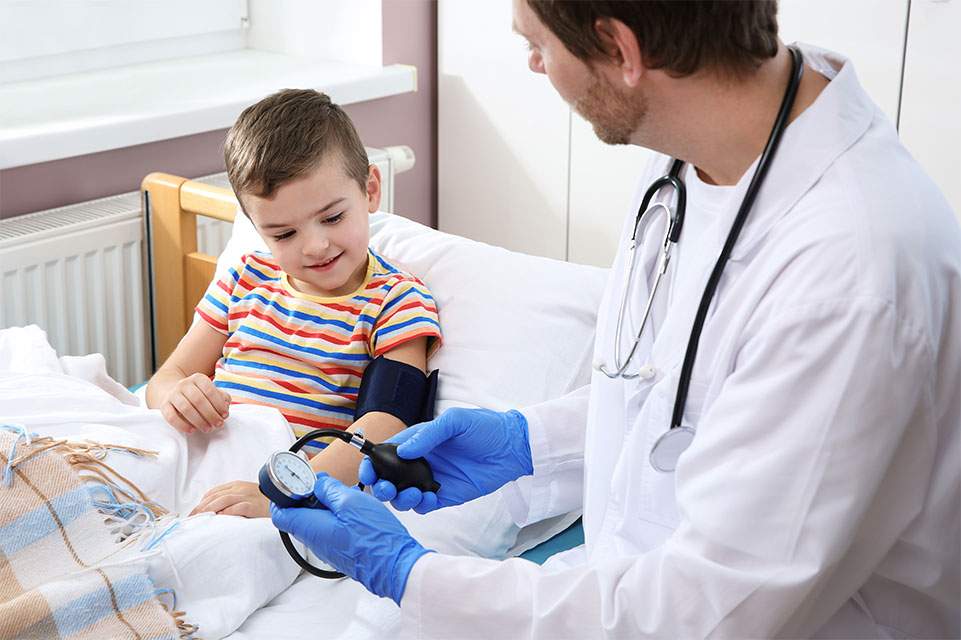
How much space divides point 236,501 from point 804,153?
0.78 meters

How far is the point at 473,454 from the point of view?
1.27 m

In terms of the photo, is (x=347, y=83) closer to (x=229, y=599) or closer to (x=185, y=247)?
(x=185, y=247)

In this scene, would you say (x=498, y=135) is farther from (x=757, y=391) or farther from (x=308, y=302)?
(x=757, y=391)

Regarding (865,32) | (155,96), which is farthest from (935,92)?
(155,96)

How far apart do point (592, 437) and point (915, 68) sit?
3.93 ft

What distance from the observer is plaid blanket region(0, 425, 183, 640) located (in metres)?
1.04

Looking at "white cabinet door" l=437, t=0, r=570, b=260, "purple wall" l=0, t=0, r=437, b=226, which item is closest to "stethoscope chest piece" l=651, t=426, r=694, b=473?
"purple wall" l=0, t=0, r=437, b=226

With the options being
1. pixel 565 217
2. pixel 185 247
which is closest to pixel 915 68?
pixel 565 217

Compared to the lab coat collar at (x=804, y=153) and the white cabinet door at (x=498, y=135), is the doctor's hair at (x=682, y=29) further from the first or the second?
the white cabinet door at (x=498, y=135)

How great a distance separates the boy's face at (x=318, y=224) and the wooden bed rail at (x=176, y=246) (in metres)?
0.47

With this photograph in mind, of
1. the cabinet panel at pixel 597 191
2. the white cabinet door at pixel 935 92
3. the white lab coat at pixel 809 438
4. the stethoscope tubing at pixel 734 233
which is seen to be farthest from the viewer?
the cabinet panel at pixel 597 191

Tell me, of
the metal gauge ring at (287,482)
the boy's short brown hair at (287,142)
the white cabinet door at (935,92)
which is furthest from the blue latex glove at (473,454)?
the white cabinet door at (935,92)

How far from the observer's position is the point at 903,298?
82 centimetres

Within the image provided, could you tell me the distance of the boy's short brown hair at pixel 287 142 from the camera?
1.43m
